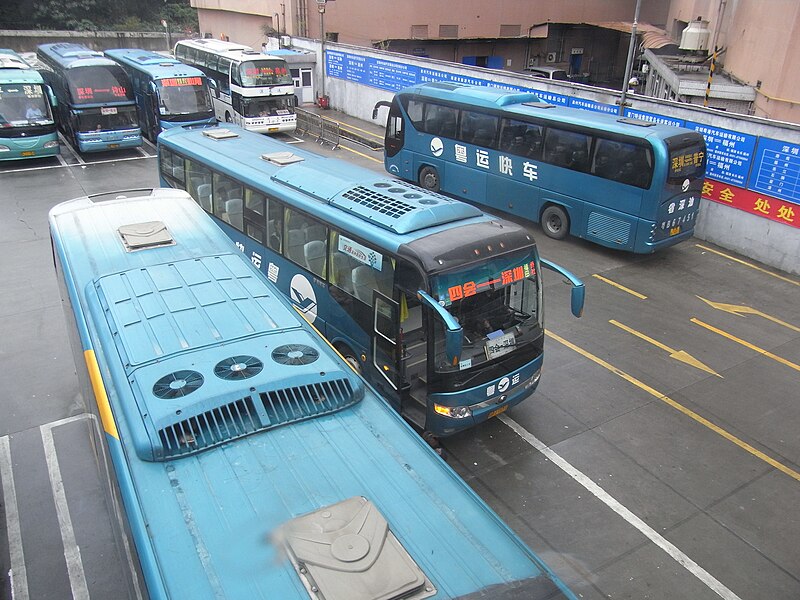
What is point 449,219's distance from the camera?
7578mm

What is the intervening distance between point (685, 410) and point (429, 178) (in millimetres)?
10803

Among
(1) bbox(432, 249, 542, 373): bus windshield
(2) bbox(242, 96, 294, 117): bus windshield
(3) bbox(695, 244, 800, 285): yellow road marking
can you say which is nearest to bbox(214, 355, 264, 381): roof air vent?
(1) bbox(432, 249, 542, 373): bus windshield

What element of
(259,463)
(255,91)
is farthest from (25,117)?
(259,463)

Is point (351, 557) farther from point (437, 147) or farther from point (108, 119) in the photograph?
point (108, 119)

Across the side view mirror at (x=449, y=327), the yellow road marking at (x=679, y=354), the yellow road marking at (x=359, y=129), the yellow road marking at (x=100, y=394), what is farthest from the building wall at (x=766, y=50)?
the yellow road marking at (x=100, y=394)

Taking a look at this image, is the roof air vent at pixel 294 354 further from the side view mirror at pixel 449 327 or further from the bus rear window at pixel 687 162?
the bus rear window at pixel 687 162

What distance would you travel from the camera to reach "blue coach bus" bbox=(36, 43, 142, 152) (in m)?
19.4

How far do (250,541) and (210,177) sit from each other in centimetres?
892

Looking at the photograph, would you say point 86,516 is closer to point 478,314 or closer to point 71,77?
point 478,314

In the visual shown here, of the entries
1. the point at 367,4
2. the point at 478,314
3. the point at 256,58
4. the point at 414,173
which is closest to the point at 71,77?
the point at 256,58

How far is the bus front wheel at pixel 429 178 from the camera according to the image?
17594 mm

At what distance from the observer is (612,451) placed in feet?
26.0

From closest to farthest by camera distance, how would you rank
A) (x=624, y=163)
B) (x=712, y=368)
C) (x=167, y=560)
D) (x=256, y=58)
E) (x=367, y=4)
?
(x=167, y=560)
(x=712, y=368)
(x=624, y=163)
(x=256, y=58)
(x=367, y=4)

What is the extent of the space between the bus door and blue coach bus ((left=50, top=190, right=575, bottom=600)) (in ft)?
5.82
